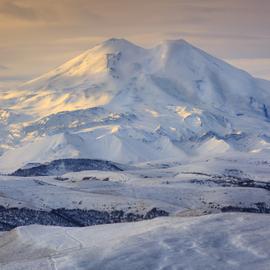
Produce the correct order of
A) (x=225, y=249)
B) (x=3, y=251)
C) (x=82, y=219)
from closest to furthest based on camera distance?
(x=225, y=249) < (x=3, y=251) < (x=82, y=219)

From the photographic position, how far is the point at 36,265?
85312 millimetres

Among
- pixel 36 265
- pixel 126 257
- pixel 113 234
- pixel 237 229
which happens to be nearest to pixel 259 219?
pixel 237 229

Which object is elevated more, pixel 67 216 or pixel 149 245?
pixel 149 245

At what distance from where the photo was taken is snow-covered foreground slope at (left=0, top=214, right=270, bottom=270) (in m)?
85.2

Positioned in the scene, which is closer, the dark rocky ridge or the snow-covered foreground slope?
the snow-covered foreground slope

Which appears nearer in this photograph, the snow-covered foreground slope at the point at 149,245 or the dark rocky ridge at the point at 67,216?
the snow-covered foreground slope at the point at 149,245

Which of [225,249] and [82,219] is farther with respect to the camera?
[82,219]

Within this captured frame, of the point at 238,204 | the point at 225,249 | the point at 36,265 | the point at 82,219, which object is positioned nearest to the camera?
the point at 36,265

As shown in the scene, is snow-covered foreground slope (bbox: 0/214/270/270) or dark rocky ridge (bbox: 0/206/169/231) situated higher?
snow-covered foreground slope (bbox: 0/214/270/270)

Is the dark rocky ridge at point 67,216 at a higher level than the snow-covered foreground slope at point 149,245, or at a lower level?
lower

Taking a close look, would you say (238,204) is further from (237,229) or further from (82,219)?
(237,229)

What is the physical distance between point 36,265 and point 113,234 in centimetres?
2268

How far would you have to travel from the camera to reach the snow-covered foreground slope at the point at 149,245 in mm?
85250

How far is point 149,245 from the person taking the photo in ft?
305
